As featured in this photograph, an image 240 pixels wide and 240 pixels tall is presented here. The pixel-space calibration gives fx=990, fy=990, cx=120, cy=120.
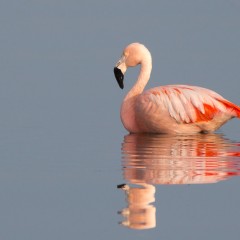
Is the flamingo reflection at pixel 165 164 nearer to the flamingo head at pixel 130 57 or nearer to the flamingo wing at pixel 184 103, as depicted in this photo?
the flamingo wing at pixel 184 103

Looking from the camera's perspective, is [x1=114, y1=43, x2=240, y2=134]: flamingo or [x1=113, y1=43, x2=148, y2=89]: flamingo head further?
[x1=113, y1=43, x2=148, y2=89]: flamingo head

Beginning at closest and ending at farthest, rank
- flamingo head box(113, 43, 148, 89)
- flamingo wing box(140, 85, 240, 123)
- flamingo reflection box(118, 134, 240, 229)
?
flamingo reflection box(118, 134, 240, 229), flamingo wing box(140, 85, 240, 123), flamingo head box(113, 43, 148, 89)

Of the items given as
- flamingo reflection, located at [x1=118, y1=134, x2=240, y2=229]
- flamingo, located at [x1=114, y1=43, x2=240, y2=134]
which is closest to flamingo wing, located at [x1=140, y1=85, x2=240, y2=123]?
flamingo, located at [x1=114, y1=43, x2=240, y2=134]

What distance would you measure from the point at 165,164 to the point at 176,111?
2.86 meters

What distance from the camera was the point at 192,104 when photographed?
1228 centimetres

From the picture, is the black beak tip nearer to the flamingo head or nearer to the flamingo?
the flamingo head

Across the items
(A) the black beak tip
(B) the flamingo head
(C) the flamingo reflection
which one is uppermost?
(B) the flamingo head

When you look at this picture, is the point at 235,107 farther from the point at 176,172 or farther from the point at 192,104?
the point at 176,172

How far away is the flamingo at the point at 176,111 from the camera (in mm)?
12234

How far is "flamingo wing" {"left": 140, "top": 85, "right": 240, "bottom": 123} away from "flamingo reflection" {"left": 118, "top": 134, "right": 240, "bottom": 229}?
264 millimetres

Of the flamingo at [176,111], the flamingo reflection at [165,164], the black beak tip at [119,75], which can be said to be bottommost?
the flamingo reflection at [165,164]

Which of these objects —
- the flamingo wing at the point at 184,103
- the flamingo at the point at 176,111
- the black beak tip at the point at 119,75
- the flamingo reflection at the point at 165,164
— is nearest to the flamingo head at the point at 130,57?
the black beak tip at the point at 119,75

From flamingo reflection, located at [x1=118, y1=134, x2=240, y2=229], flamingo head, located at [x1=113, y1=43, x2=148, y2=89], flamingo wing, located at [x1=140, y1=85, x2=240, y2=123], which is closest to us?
flamingo reflection, located at [x1=118, y1=134, x2=240, y2=229]

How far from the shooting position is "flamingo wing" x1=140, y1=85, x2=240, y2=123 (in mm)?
12211
